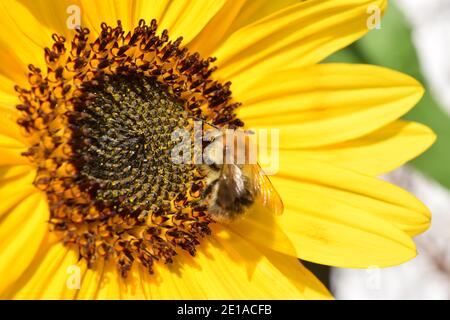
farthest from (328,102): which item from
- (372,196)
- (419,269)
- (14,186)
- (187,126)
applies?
(419,269)

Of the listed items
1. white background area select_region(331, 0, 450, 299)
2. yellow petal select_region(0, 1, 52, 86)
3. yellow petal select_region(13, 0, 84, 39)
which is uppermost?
yellow petal select_region(13, 0, 84, 39)

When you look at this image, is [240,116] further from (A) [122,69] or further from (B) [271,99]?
(A) [122,69]

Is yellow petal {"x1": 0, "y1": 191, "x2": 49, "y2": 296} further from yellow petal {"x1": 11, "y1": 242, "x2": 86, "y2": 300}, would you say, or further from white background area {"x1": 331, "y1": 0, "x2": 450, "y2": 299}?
white background area {"x1": 331, "y1": 0, "x2": 450, "y2": 299}

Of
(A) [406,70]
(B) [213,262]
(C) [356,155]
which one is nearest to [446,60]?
(A) [406,70]

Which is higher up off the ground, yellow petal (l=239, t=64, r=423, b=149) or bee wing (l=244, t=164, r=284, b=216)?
yellow petal (l=239, t=64, r=423, b=149)

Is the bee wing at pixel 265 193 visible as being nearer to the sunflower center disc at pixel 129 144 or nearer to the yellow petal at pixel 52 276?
the sunflower center disc at pixel 129 144

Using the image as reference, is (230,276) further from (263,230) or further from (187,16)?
(187,16)

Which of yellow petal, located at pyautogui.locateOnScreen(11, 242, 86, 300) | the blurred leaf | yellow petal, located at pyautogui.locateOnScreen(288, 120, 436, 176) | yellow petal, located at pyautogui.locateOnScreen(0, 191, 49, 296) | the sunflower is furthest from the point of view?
the blurred leaf

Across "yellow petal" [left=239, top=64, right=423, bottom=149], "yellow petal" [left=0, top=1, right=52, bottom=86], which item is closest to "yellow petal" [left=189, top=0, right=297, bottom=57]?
"yellow petal" [left=239, top=64, right=423, bottom=149]
